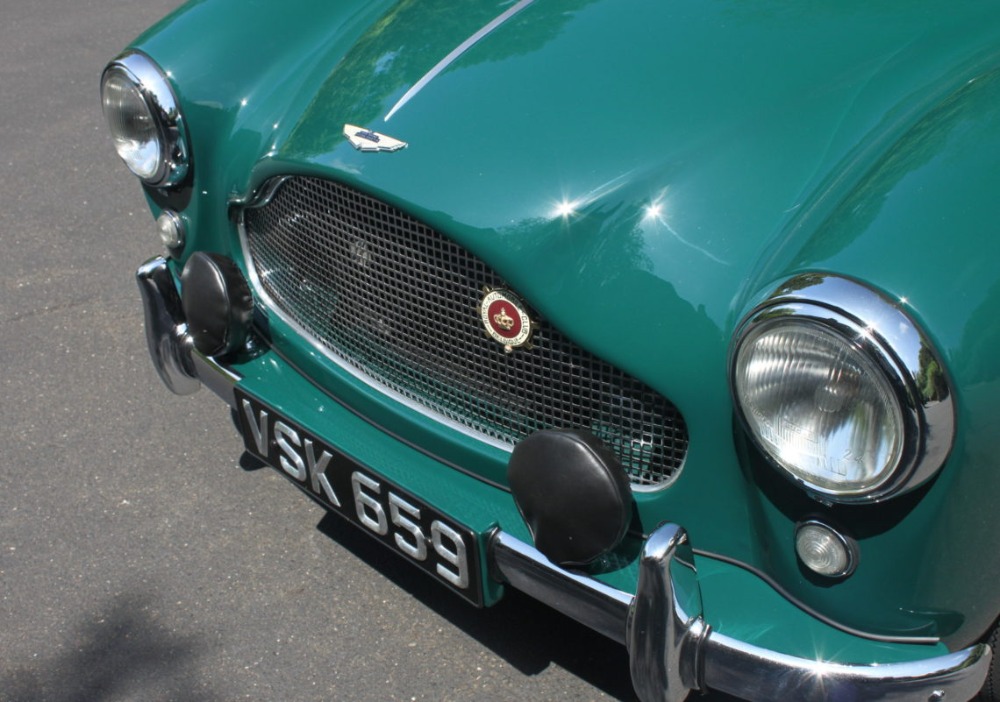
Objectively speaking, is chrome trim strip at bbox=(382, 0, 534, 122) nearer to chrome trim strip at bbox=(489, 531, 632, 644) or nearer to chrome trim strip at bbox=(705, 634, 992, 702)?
chrome trim strip at bbox=(489, 531, 632, 644)

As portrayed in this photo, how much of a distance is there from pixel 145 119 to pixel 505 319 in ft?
3.64

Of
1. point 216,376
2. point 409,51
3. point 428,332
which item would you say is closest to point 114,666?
point 216,376

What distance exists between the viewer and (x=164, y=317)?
2615mm

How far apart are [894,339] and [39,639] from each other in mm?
1941

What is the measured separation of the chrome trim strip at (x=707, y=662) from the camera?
165 centimetres

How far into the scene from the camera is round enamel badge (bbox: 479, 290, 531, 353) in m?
1.89

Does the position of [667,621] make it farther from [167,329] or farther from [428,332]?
[167,329]

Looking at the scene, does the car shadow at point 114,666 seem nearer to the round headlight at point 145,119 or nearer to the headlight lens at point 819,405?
the round headlight at point 145,119

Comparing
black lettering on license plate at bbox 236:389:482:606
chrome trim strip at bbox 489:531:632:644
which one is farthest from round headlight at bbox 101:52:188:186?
chrome trim strip at bbox 489:531:632:644

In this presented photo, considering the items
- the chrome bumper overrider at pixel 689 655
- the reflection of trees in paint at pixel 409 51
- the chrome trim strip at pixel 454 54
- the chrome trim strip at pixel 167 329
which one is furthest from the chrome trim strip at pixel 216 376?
the chrome bumper overrider at pixel 689 655

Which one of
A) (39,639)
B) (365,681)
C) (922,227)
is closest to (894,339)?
(922,227)

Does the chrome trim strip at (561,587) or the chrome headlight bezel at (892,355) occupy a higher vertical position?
the chrome headlight bezel at (892,355)

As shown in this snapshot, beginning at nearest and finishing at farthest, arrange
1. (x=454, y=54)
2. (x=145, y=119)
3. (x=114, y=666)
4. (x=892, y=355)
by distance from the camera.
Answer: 1. (x=892, y=355)
2. (x=454, y=54)
3. (x=114, y=666)
4. (x=145, y=119)

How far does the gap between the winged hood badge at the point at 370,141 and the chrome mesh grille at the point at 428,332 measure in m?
0.09
